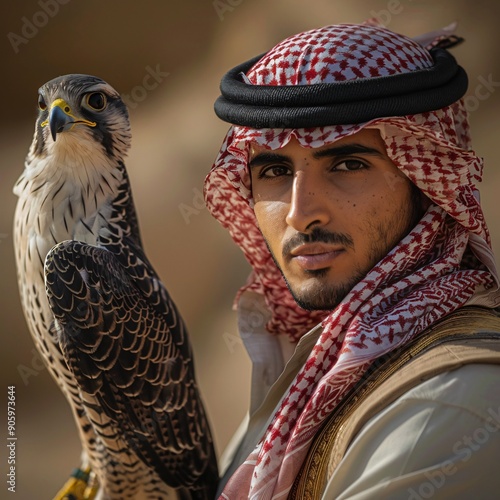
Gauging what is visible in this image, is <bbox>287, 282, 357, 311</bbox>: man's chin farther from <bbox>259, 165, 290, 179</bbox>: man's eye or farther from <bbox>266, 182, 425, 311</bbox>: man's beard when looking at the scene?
<bbox>259, 165, 290, 179</bbox>: man's eye

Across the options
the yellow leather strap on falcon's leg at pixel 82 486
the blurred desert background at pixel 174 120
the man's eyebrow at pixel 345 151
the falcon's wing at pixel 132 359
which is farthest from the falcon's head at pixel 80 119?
the blurred desert background at pixel 174 120

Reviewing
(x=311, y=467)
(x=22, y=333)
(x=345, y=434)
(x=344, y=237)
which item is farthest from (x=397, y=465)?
(x=22, y=333)

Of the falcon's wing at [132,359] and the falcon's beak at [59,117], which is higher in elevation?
the falcon's beak at [59,117]

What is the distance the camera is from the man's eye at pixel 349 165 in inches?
67.1

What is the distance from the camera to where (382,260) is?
1693mm

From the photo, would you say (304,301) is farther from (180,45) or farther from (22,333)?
(180,45)

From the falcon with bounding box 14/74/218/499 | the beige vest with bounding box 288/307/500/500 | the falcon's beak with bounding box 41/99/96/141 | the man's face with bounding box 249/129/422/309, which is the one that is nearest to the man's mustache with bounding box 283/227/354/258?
the man's face with bounding box 249/129/422/309

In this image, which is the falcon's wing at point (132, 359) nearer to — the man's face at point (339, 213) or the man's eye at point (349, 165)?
the man's face at point (339, 213)

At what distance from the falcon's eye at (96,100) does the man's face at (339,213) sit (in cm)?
62

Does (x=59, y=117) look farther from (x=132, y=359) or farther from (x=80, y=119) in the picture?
(x=132, y=359)

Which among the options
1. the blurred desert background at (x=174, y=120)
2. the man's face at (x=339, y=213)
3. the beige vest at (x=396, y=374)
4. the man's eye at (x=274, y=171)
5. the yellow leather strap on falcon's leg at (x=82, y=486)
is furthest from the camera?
the blurred desert background at (x=174, y=120)

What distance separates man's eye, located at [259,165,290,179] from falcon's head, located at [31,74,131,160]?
0.56 metres

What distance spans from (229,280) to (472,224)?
14.0 feet

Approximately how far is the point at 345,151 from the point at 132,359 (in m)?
0.92
